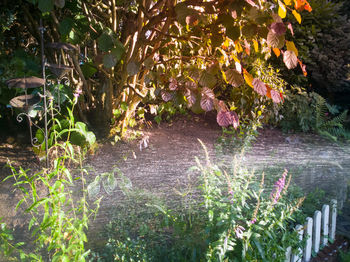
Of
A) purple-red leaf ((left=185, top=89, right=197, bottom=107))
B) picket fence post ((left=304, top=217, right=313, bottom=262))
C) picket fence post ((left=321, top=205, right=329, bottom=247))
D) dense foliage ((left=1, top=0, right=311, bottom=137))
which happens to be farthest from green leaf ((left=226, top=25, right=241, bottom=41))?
picket fence post ((left=321, top=205, right=329, bottom=247))

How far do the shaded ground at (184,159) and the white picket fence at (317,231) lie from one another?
234mm

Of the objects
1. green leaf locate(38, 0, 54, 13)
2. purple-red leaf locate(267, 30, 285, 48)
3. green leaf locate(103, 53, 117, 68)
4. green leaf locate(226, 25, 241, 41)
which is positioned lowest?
green leaf locate(103, 53, 117, 68)

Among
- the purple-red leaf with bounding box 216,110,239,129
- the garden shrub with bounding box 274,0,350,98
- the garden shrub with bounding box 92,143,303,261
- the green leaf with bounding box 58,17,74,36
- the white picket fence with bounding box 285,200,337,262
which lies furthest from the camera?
the garden shrub with bounding box 274,0,350,98

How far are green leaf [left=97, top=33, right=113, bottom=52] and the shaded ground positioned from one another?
809 millimetres

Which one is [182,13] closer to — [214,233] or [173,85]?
[173,85]

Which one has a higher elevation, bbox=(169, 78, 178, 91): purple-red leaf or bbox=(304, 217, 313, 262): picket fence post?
bbox=(169, 78, 178, 91): purple-red leaf

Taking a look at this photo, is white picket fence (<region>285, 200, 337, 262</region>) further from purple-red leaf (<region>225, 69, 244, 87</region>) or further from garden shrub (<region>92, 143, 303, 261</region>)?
purple-red leaf (<region>225, 69, 244, 87</region>)

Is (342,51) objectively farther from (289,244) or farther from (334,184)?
(289,244)

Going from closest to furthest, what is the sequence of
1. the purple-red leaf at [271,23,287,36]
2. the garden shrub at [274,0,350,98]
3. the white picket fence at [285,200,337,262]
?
the purple-red leaf at [271,23,287,36], the white picket fence at [285,200,337,262], the garden shrub at [274,0,350,98]

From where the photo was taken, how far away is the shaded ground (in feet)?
8.29

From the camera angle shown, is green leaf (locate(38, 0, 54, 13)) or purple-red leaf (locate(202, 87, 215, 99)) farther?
purple-red leaf (locate(202, 87, 215, 99))

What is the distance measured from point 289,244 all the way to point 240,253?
13.3 inches

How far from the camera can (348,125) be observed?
198 inches

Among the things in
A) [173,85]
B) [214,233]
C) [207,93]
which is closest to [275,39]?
[207,93]
